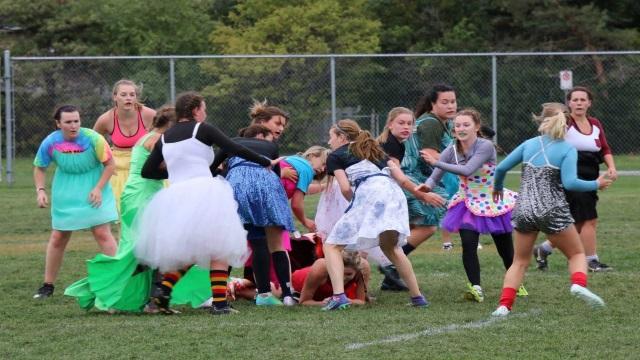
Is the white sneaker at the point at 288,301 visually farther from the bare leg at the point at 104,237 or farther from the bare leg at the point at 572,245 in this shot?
the bare leg at the point at 572,245

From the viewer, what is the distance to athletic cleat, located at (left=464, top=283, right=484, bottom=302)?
8.92 m

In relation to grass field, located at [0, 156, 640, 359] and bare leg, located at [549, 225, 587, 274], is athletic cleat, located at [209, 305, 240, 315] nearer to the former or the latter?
grass field, located at [0, 156, 640, 359]

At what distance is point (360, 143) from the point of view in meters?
8.64

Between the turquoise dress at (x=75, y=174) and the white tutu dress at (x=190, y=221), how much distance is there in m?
1.30

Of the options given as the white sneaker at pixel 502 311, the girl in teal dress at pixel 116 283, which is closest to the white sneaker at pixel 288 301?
the girl in teal dress at pixel 116 283

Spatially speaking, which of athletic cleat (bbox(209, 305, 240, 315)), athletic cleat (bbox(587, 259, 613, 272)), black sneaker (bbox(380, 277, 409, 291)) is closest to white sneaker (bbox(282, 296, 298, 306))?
athletic cleat (bbox(209, 305, 240, 315))

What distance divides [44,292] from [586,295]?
13.5 feet

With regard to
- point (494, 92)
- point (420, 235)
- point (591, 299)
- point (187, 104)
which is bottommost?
point (591, 299)

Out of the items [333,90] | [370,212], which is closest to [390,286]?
[370,212]

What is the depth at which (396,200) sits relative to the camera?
8547mm

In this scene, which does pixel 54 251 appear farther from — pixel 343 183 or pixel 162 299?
pixel 343 183

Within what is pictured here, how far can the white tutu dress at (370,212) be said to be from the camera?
8430 millimetres

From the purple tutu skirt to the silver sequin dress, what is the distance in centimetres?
96

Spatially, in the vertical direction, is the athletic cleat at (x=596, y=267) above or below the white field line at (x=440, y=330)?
below
